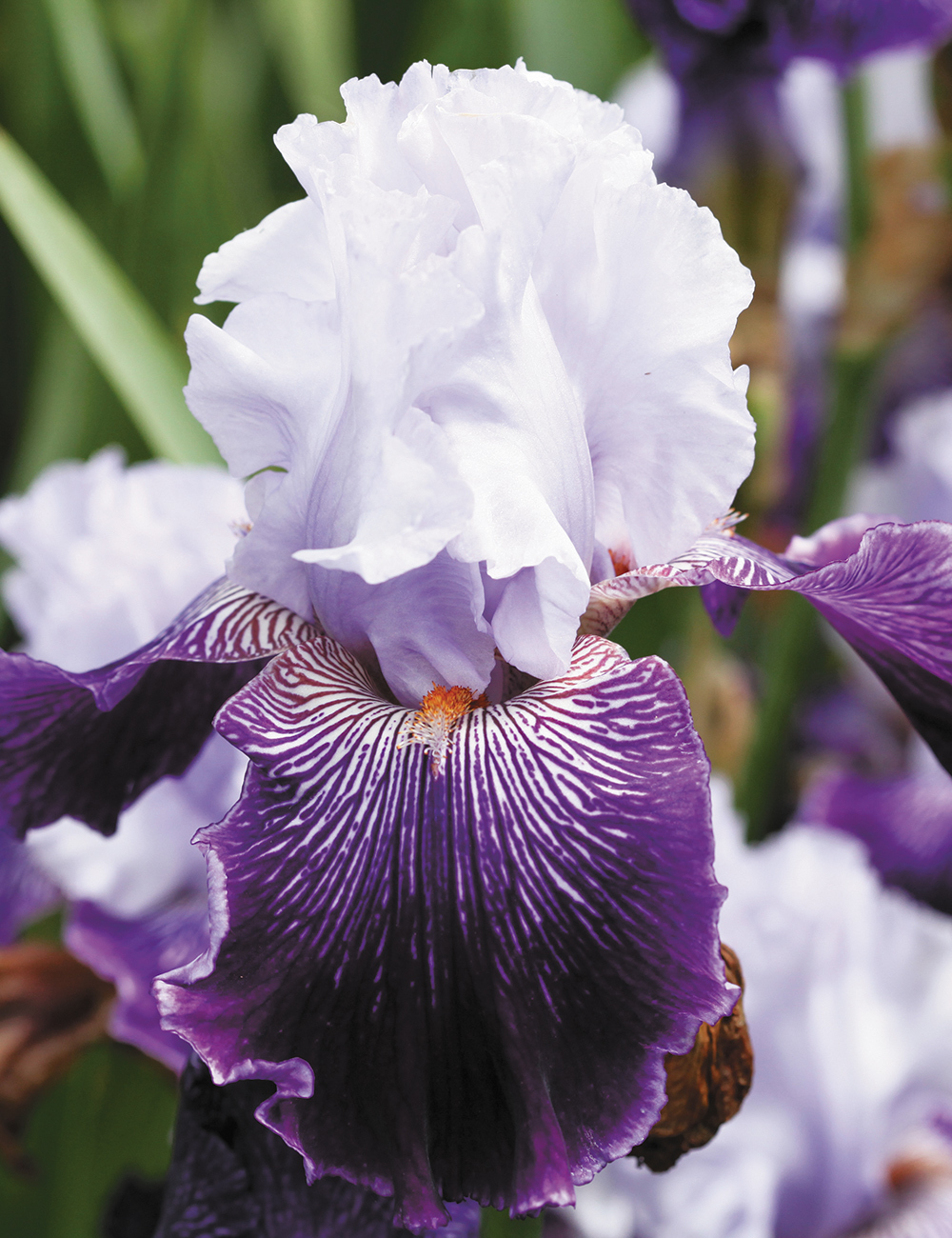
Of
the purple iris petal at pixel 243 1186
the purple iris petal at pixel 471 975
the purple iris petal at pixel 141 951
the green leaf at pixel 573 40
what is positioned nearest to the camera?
the purple iris petal at pixel 471 975

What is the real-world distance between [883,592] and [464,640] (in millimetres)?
119

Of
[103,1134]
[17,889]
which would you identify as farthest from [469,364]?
[103,1134]

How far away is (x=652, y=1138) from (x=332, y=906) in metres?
0.13

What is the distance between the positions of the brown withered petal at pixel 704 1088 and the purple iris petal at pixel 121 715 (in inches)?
6.3

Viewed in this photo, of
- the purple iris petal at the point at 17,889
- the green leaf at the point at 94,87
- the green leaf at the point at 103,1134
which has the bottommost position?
the green leaf at the point at 103,1134

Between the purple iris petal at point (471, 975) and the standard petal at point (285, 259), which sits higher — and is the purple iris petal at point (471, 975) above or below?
below

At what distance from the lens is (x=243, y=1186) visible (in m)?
0.40

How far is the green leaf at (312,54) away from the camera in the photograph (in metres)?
1.13

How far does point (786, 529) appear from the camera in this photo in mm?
1027

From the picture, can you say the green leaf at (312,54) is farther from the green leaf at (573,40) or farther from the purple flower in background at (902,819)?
the purple flower in background at (902,819)

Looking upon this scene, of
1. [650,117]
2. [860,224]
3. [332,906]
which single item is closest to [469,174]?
[332,906]

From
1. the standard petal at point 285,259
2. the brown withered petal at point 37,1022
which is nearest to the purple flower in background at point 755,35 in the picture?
the standard petal at point 285,259

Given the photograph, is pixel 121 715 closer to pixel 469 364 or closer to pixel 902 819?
pixel 469 364

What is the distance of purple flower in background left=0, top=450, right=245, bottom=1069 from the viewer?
1.88ft
